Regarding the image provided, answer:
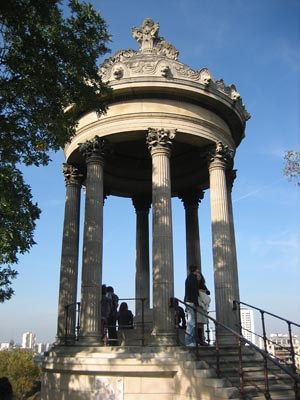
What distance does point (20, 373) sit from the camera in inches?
2822

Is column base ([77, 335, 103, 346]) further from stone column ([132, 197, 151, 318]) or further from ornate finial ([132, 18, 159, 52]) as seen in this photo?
ornate finial ([132, 18, 159, 52])

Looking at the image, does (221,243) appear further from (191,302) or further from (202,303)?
(191,302)

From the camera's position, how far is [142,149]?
929 inches

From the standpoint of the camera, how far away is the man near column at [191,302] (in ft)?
48.2

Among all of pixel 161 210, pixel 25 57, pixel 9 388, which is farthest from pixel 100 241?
pixel 9 388

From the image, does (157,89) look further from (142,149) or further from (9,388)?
(9,388)

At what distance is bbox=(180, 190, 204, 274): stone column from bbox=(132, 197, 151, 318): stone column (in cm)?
235

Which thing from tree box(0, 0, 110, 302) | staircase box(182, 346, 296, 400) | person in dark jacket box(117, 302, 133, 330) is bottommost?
staircase box(182, 346, 296, 400)

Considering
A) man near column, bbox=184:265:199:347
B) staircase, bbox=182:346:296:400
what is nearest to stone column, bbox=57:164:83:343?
man near column, bbox=184:265:199:347

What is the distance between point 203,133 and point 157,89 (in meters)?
2.75

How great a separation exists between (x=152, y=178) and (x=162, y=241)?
299 centimetres

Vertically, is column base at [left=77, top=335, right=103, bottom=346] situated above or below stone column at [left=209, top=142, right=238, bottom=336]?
below

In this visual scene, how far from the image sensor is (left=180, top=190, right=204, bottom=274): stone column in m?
23.2

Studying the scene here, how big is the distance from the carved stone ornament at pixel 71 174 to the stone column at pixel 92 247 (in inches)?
102
